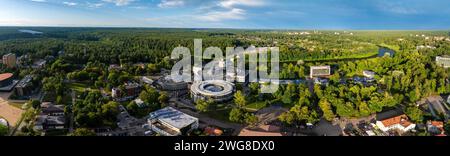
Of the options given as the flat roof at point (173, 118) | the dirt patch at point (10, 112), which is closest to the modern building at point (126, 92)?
the flat roof at point (173, 118)

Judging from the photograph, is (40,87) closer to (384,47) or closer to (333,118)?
(333,118)

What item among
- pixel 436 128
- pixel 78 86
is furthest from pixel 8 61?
pixel 436 128

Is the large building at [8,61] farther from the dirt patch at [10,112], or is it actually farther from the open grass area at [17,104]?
the open grass area at [17,104]

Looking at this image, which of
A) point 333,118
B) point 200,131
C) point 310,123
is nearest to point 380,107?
point 333,118

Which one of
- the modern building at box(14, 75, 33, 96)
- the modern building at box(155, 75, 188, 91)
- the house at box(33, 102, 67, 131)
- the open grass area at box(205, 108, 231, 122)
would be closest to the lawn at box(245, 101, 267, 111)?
the open grass area at box(205, 108, 231, 122)

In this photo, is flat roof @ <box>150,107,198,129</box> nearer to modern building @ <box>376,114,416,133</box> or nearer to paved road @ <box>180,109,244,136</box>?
paved road @ <box>180,109,244,136</box>

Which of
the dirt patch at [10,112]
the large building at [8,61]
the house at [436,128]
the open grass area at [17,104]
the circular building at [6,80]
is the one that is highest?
the large building at [8,61]
